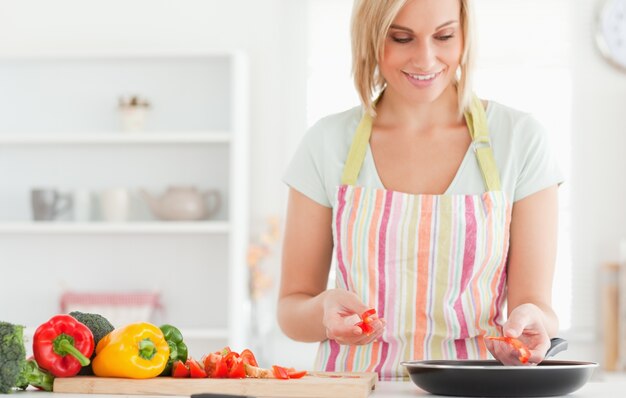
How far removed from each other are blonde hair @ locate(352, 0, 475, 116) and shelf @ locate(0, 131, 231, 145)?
9.64ft

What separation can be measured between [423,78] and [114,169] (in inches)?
140

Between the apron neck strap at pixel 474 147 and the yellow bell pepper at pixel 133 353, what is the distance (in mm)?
628

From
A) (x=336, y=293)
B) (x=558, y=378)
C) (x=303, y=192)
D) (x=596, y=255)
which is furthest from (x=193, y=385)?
(x=596, y=255)

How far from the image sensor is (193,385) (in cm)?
156

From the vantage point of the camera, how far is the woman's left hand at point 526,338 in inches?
63.2

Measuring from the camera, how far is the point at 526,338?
1663 mm

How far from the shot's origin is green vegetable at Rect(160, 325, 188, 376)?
1685 mm

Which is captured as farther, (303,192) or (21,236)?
(21,236)

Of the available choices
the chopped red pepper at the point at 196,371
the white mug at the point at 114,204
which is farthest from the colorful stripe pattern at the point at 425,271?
the white mug at the point at 114,204

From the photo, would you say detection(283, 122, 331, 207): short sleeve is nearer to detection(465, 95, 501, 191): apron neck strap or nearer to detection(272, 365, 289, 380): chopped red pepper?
detection(465, 95, 501, 191): apron neck strap

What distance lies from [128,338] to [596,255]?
3911mm

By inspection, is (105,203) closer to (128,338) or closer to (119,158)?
(119,158)

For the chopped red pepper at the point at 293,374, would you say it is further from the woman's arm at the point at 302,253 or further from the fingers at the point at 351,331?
the woman's arm at the point at 302,253

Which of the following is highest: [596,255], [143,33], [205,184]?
[143,33]
